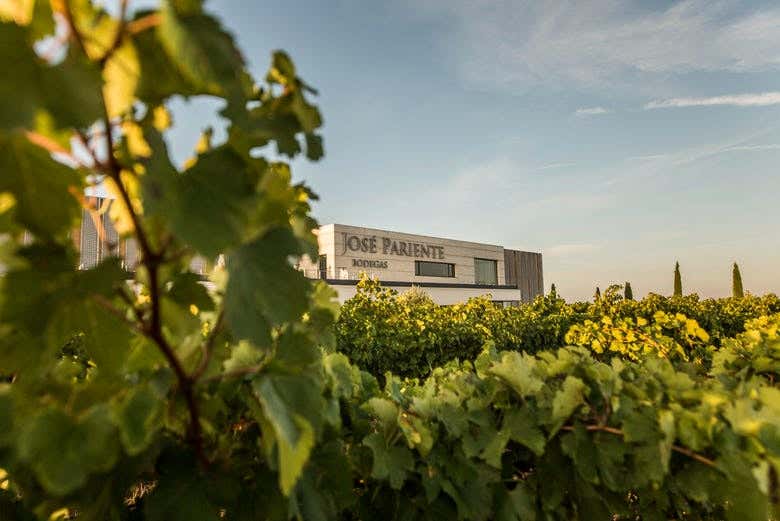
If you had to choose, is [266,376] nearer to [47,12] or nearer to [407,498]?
[47,12]

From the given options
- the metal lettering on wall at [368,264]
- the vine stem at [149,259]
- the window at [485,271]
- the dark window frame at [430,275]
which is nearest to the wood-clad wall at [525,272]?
the window at [485,271]

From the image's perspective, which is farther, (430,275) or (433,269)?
(433,269)

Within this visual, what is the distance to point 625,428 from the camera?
135cm

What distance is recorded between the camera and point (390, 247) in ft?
141

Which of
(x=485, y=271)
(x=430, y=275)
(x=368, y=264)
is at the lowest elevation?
(x=430, y=275)

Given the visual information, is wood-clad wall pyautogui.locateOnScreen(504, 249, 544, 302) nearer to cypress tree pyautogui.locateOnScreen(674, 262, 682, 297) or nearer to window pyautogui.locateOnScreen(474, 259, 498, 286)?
window pyautogui.locateOnScreen(474, 259, 498, 286)

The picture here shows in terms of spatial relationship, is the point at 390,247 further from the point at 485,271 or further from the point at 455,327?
the point at 455,327

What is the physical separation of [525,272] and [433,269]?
54.8 ft

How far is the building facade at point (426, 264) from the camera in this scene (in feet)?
122

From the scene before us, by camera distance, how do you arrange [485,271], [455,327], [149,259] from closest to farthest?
[149,259] → [455,327] → [485,271]

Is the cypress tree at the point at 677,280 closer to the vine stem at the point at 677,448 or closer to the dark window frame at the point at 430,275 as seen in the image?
the dark window frame at the point at 430,275

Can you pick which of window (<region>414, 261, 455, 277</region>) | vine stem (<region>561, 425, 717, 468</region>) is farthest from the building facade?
vine stem (<region>561, 425, 717, 468</region>)

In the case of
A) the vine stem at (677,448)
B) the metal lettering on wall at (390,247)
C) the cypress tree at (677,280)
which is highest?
the metal lettering on wall at (390,247)

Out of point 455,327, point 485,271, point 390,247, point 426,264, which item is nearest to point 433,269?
point 426,264
